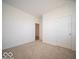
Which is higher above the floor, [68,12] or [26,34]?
[68,12]

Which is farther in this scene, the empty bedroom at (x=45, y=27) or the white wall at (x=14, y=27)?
the white wall at (x=14, y=27)

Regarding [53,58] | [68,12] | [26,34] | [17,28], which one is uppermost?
[68,12]

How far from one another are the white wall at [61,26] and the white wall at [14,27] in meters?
1.92

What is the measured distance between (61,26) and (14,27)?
3556 mm

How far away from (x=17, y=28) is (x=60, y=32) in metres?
3.38

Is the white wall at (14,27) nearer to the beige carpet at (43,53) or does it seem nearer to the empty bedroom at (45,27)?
the empty bedroom at (45,27)

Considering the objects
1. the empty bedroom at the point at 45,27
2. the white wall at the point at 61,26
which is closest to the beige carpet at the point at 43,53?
the empty bedroom at the point at 45,27

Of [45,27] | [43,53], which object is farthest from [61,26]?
[43,53]

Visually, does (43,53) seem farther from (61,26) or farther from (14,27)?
(14,27)

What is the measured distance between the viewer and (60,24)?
401 centimetres

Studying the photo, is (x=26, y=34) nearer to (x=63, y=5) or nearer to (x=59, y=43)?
(x=59, y=43)

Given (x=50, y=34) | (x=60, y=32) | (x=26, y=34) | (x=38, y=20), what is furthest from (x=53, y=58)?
(x=38, y=20)

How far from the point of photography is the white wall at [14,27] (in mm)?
3488

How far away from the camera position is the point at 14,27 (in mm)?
4008
